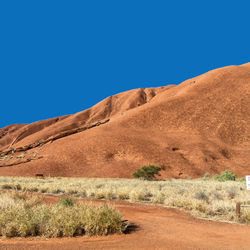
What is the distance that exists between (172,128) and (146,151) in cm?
958

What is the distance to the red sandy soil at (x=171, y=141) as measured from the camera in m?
40.1

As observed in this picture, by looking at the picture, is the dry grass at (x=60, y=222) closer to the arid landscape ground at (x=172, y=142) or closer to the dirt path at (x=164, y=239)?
the dirt path at (x=164, y=239)

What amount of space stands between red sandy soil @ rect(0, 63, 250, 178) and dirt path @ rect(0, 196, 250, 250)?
29443mm

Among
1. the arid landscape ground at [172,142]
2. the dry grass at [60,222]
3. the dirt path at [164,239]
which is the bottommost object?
the dirt path at [164,239]

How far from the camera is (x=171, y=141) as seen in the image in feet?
149

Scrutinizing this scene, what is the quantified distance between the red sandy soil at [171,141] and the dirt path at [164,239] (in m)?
29.4

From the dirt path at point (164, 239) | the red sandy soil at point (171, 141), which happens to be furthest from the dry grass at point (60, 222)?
the red sandy soil at point (171, 141)

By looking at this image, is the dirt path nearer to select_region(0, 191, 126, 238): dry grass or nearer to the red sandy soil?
select_region(0, 191, 126, 238): dry grass

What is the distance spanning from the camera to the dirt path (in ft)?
19.0

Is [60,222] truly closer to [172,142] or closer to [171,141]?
[172,142]

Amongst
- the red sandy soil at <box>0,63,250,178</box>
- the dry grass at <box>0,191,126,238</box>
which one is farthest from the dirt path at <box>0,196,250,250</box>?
the red sandy soil at <box>0,63,250,178</box>

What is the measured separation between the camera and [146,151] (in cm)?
4238

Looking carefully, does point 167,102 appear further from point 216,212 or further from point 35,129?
point 35,129

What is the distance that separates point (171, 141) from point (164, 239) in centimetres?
3963
